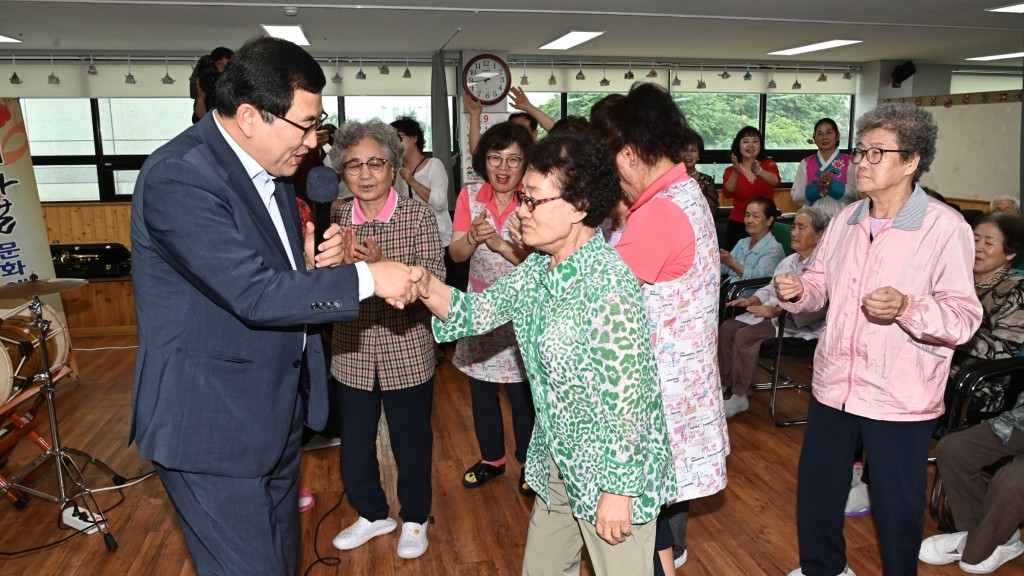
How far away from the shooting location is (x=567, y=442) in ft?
5.81

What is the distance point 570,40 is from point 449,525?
6.43 metres

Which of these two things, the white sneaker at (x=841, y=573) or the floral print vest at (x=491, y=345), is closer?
the white sneaker at (x=841, y=573)

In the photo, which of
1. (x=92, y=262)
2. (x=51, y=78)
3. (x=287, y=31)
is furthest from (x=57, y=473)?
(x=51, y=78)

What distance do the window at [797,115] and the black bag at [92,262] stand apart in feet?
28.1

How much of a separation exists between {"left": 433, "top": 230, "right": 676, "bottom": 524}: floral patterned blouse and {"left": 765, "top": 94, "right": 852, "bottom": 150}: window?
9.97m

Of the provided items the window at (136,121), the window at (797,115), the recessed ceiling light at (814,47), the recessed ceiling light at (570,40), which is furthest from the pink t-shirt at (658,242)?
the window at (797,115)

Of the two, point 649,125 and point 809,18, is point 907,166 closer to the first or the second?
point 649,125

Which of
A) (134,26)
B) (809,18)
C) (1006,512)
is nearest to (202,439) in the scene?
(1006,512)

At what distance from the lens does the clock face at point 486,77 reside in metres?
8.86

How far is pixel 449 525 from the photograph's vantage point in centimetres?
323

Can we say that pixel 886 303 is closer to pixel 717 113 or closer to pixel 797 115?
pixel 717 113

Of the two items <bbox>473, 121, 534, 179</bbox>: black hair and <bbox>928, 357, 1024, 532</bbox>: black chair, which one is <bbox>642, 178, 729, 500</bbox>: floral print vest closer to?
<bbox>473, 121, 534, 179</bbox>: black hair

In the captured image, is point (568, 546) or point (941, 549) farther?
point (941, 549)

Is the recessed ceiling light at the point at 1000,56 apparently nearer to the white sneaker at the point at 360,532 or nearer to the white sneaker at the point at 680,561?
the white sneaker at the point at 680,561
